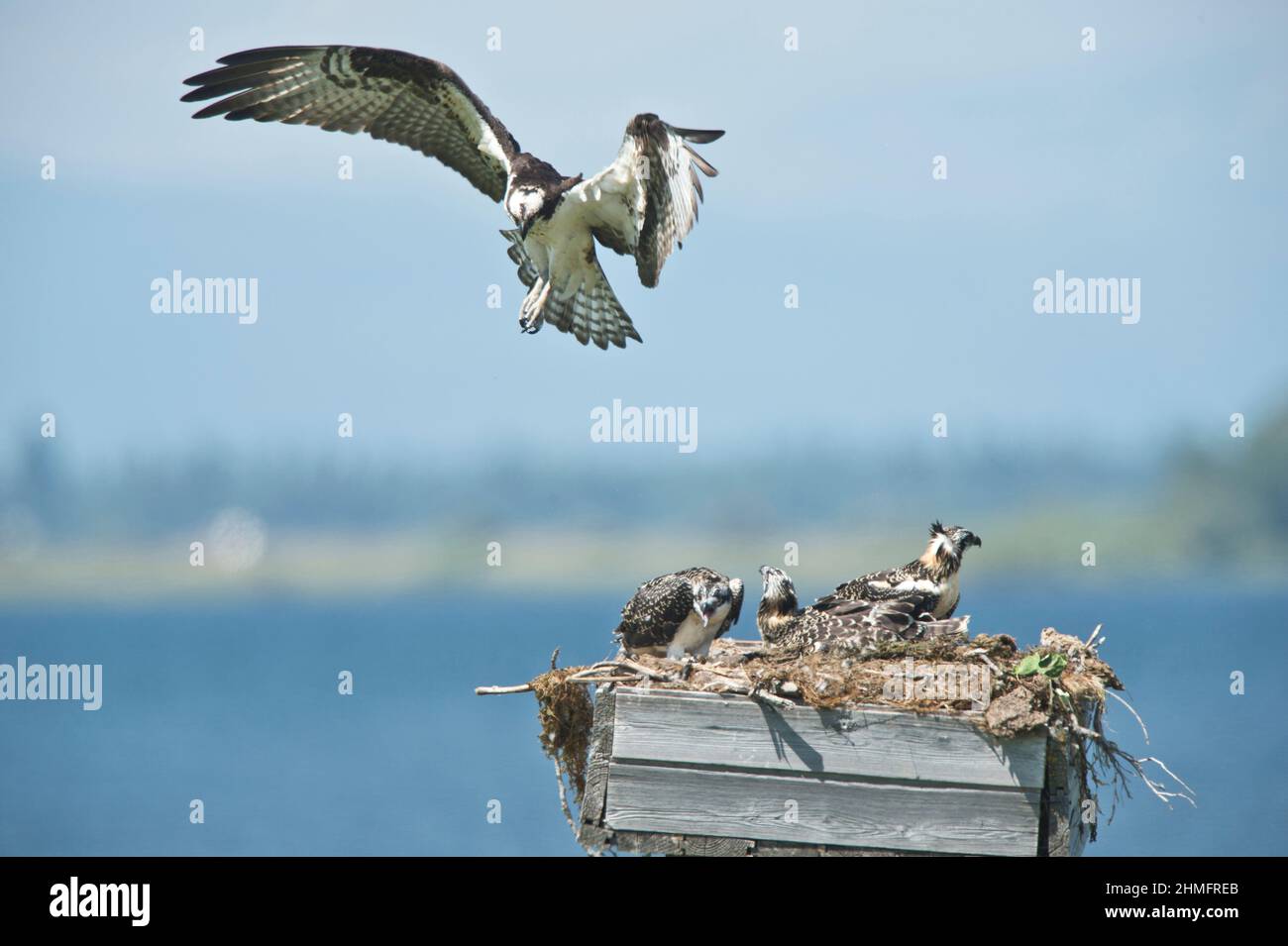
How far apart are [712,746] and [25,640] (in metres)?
44.5

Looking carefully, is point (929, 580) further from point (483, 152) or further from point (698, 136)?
point (483, 152)

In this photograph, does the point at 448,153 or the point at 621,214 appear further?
the point at 448,153

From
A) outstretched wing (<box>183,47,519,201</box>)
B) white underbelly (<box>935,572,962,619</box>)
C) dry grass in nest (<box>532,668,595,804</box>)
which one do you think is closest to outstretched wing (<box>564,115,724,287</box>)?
outstretched wing (<box>183,47,519,201</box>)

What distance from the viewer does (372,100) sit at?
958cm

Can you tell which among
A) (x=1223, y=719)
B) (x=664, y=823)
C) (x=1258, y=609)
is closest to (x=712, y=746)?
(x=664, y=823)

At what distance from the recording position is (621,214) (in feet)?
28.0

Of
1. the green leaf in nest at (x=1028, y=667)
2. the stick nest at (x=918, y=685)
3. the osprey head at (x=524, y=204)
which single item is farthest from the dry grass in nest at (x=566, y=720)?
the osprey head at (x=524, y=204)

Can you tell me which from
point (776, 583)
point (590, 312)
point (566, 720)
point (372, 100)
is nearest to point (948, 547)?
point (776, 583)

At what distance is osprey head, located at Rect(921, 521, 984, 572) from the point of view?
773cm

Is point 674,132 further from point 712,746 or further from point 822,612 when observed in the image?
point 712,746

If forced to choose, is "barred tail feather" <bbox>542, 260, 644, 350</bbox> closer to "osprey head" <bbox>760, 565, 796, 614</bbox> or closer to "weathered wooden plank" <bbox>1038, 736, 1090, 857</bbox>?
"osprey head" <bbox>760, 565, 796, 614</bbox>

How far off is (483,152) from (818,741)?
5149mm

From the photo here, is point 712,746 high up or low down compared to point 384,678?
up

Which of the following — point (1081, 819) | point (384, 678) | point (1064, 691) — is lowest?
point (384, 678)
